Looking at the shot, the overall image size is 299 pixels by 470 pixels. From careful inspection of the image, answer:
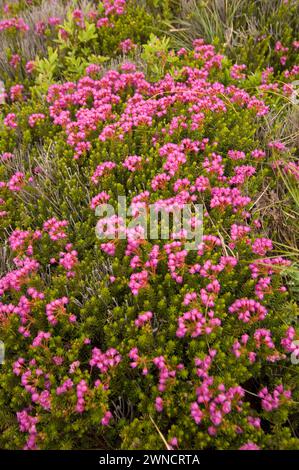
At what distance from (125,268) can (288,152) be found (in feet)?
6.65

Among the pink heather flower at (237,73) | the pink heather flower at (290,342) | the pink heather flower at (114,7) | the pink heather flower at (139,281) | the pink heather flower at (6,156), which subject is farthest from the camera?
the pink heather flower at (114,7)

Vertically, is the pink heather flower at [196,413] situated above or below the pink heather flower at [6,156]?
below

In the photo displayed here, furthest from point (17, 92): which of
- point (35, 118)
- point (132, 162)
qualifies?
point (132, 162)

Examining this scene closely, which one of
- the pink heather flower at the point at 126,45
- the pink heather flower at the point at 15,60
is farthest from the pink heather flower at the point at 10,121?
the pink heather flower at the point at 126,45

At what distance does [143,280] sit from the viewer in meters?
2.71

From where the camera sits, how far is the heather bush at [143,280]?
2414 millimetres

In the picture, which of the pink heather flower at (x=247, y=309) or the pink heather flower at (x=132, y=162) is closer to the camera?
the pink heather flower at (x=247, y=309)

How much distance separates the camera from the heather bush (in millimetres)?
2414

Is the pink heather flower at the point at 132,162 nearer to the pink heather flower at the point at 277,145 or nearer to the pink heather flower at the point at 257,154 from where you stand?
the pink heather flower at the point at 257,154

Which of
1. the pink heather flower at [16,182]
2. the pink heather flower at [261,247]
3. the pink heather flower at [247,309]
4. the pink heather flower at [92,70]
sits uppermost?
the pink heather flower at [92,70]

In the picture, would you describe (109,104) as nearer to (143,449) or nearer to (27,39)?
(27,39)

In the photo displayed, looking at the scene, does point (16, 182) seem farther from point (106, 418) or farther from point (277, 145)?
point (277, 145)

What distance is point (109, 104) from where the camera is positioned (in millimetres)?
4074

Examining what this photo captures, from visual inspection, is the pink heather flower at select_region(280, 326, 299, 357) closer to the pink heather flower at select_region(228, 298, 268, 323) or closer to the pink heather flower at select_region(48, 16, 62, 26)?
the pink heather flower at select_region(228, 298, 268, 323)
